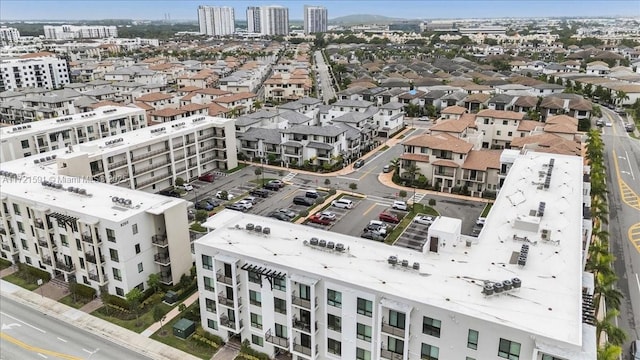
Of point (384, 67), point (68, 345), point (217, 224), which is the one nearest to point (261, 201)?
point (217, 224)

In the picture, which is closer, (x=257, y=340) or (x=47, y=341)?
(x=257, y=340)

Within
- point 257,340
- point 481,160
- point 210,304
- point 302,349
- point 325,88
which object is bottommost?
point 257,340

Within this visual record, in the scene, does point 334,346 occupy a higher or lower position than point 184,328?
higher

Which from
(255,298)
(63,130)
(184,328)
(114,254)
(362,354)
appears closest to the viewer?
(362,354)

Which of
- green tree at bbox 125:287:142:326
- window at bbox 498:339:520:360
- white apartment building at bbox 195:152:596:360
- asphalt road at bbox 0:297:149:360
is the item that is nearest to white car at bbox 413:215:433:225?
white apartment building at bbox 195:152:596:360

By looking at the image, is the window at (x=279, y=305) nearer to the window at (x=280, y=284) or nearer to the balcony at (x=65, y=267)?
the window at (x=280, y=284)

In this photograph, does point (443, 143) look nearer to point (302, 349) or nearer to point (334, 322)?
point (334, 322)

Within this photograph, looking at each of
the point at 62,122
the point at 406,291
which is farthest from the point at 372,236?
the point at 62,122

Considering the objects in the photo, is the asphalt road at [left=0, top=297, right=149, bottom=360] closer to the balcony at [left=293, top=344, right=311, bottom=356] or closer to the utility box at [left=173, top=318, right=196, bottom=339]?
the utility box at [left=173, top=318, right=196, bottom=339]
